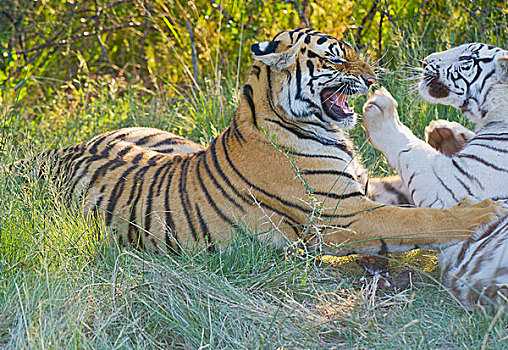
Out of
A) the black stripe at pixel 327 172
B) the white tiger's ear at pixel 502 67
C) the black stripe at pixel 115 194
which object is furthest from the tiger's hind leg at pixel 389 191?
the black stripe at pixel 115 194

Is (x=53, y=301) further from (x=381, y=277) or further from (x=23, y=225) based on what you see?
(x=381, y=277)

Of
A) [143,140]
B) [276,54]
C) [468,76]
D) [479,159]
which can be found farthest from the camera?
[143,140]

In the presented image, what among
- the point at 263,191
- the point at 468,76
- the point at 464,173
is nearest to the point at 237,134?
the point at 263,191

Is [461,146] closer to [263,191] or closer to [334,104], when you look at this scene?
[334,104]

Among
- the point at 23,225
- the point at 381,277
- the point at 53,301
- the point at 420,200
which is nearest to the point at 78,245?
the point at 23,225

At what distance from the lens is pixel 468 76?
10.5ft

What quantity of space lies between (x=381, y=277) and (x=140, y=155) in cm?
145

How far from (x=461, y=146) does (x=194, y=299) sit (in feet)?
6.49

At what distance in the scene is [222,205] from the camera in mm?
2773

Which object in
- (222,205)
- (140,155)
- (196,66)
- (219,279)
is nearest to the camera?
(219,279)

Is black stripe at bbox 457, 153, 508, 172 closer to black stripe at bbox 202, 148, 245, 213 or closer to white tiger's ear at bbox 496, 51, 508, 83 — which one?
white tiger's ear at bbox 496, 51, 508, 83

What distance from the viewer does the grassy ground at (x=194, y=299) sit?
2.01 m

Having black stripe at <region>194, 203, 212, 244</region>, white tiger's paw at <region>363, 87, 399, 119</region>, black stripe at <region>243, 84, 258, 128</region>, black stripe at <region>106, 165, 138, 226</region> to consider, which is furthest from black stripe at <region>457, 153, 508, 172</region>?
black stripe at <region>106, 165, 138, 226</region>

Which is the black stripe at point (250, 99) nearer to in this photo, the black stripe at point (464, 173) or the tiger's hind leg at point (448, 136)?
Answer: the black stripe at point (464, 173)
